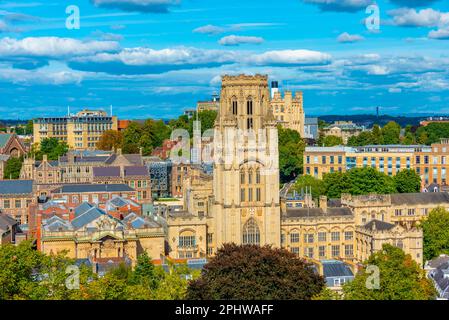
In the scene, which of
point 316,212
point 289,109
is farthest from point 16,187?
point 289,109

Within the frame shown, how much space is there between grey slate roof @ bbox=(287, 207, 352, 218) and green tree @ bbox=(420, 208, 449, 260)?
7.21 metres

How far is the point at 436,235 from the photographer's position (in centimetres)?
7788

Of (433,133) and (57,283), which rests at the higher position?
(433,133)

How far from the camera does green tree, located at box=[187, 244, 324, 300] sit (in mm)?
53531

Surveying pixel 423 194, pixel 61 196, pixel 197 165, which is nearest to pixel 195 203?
pixel 61 196

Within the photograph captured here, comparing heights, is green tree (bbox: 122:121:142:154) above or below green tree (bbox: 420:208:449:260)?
above

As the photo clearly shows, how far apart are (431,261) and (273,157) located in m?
16.5

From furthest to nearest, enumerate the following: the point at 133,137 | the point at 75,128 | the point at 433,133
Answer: the point at 75,128
the point at 433,133
the point at 133,137

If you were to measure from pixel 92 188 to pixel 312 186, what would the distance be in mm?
27407

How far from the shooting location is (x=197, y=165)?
4786 inches

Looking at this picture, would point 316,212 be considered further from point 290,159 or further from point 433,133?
point 433,133

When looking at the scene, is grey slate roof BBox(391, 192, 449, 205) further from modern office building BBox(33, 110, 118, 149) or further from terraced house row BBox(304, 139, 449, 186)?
modern office building BBox(33, 110, 118, 149)

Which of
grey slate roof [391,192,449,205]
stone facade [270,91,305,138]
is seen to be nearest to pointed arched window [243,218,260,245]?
grey slate roof [391,192,449,205]
